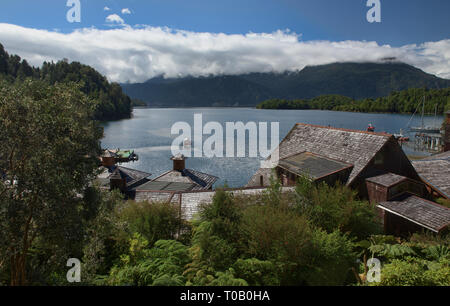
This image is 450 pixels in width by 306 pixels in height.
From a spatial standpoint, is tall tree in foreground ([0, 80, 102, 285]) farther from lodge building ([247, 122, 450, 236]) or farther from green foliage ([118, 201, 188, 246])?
lodge building ([247, 122, 450, 236])

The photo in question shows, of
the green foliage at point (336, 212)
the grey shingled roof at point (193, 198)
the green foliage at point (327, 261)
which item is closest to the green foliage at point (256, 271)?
the green foliage at point (327, 261)

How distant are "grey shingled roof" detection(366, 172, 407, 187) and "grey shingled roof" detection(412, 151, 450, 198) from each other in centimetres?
710

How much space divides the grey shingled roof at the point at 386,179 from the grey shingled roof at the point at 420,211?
1.22 metres

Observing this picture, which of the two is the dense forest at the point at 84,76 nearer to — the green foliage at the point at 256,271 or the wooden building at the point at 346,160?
the wooden building at the point at 346,160

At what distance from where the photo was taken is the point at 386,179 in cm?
2388

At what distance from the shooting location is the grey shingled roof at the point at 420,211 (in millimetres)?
18875

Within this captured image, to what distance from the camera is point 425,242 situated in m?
18.2

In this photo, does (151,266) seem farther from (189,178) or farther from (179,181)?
(189,178)

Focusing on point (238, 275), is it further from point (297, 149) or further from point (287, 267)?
point (297, 149)

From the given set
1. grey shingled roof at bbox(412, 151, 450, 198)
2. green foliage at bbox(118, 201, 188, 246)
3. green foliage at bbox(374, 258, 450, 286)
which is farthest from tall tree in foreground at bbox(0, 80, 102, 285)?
grey shingled roof at bbox(412, 151, 450, 198)

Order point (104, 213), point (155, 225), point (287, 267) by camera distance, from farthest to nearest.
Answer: point (155, 225) → point (287, 267) → point (104, 213)
